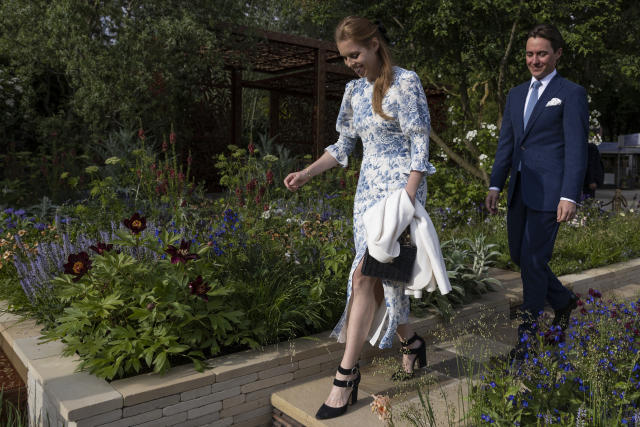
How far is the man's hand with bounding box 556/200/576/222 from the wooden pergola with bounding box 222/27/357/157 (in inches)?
251

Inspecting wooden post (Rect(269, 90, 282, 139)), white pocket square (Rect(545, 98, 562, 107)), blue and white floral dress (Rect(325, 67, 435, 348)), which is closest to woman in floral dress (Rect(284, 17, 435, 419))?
blue and white floral dress (Rect(325, 67, 435, 348))

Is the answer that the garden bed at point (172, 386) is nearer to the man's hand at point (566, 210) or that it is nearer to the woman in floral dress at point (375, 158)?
the woman in floral dress at point (375, 158)

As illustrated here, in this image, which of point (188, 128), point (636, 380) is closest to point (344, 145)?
point (636, 380)

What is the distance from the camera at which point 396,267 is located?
2393 millimetres

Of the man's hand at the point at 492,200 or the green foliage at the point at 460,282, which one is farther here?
the green foliage at the point at 460,282

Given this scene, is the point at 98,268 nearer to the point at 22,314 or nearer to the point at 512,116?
the point at 22,314

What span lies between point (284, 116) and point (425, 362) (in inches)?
421

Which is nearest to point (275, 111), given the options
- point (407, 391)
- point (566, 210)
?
point (566, 210)

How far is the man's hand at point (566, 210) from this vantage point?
281 centimetres

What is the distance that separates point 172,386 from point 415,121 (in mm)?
1610

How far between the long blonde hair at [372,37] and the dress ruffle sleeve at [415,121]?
0.08m

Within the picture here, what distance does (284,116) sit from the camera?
508 inches

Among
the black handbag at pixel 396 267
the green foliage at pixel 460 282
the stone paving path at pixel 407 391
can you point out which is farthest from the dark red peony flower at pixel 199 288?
the green foliage at pixel 460 282

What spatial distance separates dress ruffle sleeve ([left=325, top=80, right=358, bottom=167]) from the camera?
2758 mm
